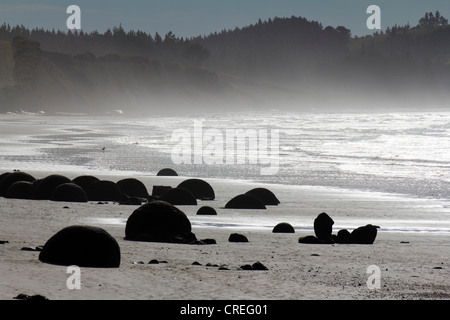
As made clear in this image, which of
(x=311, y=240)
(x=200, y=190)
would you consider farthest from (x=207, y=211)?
(x=311, y=240)

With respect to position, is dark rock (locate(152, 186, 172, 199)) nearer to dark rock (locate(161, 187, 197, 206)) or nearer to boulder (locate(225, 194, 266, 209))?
dark rock (locate(161, 187, 197, 206))

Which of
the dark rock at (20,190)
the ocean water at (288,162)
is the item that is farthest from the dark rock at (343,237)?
the dark rock at (20,190)

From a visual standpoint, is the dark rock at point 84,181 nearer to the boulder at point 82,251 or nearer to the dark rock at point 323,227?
Result: the dark rock at point 323,227

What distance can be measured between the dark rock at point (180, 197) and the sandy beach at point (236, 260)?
2.08 feet

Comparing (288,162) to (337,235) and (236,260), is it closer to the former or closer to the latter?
(337,235)

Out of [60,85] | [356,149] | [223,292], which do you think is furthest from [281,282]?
[60,85]

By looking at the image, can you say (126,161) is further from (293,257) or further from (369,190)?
(293,257)

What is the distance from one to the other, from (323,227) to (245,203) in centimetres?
670

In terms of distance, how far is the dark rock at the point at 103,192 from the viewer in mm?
26438

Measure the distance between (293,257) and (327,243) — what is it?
233 cm

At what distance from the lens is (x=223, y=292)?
12.4 meters

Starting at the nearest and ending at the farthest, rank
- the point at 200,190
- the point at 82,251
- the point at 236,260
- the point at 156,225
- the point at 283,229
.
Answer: the point at 82,251 < the point at 236,260 < the point at 156,225 < the point at 283,229 < the point at 200,190

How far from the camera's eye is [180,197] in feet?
85.7
